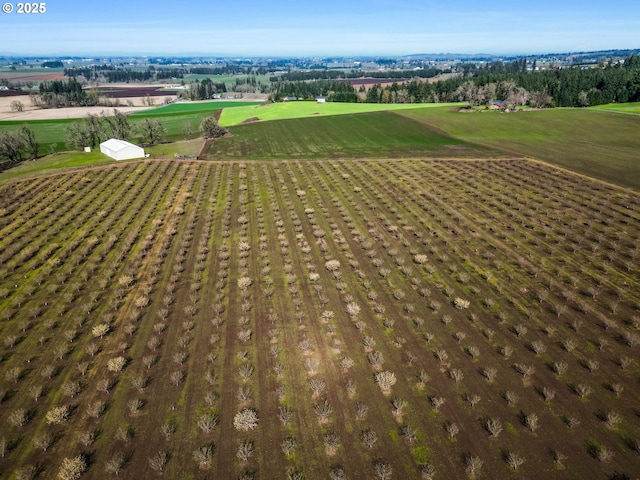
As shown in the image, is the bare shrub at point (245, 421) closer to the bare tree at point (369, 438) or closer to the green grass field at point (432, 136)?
the bare tree at point (369, 438)

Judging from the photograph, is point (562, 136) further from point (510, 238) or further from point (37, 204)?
point (37, 204)

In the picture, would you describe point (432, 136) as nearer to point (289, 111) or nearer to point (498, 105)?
point (498, 105)

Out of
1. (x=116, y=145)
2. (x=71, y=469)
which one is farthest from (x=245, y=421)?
(x=116, y=145)

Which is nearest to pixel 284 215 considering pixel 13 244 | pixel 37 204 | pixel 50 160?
pixel 13 244

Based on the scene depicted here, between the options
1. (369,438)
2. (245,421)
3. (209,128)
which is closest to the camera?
(369,438)

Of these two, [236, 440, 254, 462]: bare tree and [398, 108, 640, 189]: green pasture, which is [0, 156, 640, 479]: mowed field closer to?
[236, 440, 254, 462]: bare tree
